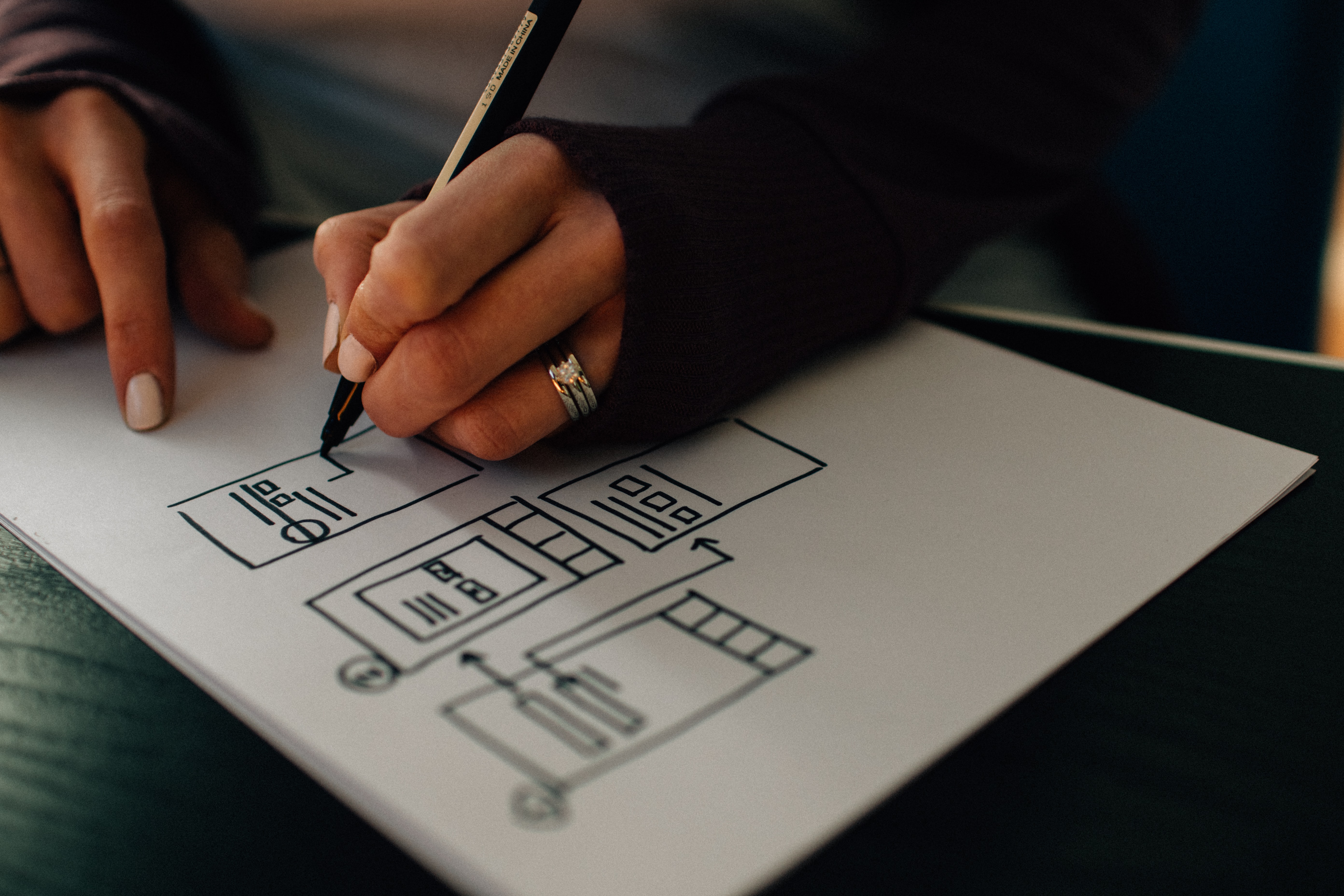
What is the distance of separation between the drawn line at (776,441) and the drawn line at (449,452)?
0.12 metres

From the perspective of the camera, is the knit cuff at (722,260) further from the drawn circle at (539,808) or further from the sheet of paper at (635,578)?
the drawn circle at (539,808)

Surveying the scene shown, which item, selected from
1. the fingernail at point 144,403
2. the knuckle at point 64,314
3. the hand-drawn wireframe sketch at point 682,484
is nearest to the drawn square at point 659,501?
the hand-drawn wireframe sketch at point 682,484

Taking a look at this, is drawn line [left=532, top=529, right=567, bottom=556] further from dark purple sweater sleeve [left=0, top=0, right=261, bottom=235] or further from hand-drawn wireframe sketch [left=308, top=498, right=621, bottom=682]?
dark purple sweater sleeve [left=0, top=0, right=261, bottom=235]

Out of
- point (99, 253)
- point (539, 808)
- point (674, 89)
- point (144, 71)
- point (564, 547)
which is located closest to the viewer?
point (539, 808)

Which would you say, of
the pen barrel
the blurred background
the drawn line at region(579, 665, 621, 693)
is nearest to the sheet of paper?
the drawn line at region(579, 665, 621, 693)

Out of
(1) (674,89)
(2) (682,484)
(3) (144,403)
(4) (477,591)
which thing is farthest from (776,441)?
(1) (674,89)

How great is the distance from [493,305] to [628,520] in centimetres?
10

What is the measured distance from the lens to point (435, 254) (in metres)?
0.33

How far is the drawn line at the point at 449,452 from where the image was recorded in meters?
Answer: 0.39

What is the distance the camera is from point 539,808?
222mm

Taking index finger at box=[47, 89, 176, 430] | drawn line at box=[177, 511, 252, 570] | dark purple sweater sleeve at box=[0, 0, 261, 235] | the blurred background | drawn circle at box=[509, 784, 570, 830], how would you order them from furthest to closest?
1. the blurred background
2. dark purple sweater sleeve at box=[0, 0, 261, 235]
3. index finger at box=[47, 89, 176, 430]
4. drawn line at box=[177, 511, 252, 570]
5. drawn circle at box=[509, 784, 570, 830]

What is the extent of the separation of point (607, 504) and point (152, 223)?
0.32 meters

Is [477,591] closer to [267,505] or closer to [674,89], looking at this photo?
[267,505]

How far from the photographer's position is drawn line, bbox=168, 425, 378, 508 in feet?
1.17
